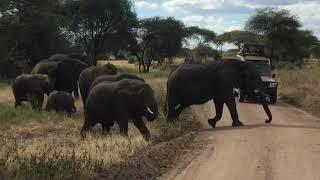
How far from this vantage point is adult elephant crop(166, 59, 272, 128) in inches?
825

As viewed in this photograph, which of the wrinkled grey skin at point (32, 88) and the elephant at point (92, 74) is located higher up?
the elephant at point (92, 74)

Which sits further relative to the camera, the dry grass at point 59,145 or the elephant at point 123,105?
the elephant at point 123,105

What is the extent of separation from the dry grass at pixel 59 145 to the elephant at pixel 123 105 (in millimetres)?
394

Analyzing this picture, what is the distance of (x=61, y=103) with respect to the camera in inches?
910

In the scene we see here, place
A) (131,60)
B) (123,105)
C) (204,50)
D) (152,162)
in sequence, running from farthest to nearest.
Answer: (204,50)
(131,60)
(123,105)
(152,162)

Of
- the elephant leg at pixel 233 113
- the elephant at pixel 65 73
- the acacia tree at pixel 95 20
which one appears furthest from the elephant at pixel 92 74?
the acacia tree at pixel 95 20

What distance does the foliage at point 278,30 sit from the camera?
6594 centimetres

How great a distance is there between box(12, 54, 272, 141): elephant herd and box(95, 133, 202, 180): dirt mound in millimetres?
1137

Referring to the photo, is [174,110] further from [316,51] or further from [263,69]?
[316,51]

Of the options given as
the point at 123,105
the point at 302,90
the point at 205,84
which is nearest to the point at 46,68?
the point at 205,84

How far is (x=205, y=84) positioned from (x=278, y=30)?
154 feet

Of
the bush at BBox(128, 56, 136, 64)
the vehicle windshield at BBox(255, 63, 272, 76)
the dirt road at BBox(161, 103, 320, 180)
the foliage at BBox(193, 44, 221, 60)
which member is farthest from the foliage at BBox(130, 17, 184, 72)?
the dirt road at BBox(161, 103, 320, 180)

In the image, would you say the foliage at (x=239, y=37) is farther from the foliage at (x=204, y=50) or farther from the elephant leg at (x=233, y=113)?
the elephant leg at (x=233, y=113)

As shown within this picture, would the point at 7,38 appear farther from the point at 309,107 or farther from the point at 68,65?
the point at 309,107
